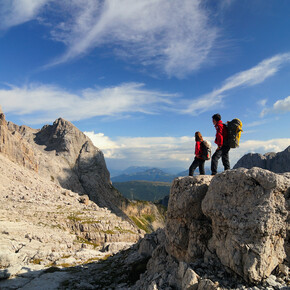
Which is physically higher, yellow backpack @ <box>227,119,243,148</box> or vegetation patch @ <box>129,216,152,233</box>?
yellow backpack @ <box>227,119,243,148</box>

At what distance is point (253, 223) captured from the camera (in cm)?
1176

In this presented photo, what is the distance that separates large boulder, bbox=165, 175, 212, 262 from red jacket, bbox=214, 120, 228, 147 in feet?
10.1

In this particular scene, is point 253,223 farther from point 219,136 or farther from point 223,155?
point 219,136

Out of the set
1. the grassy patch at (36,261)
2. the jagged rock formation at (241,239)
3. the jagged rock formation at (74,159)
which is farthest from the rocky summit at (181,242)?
the jagged rock formation at (74,159)

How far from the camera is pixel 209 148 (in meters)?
20.1

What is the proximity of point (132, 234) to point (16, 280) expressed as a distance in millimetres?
55289

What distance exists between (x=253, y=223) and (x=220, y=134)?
778 centimetres

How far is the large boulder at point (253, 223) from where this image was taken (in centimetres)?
1155

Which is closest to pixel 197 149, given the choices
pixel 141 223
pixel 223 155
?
pixel 223 155

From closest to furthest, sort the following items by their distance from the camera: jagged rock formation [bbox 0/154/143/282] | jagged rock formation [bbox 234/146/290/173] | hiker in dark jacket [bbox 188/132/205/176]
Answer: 1. hiker in dark jacket [bbox 188/132/205/176]
2. jagged rock formation [bbox 0/154/143/282]
3. jagged rock formation [bbox 234/146/290/173]

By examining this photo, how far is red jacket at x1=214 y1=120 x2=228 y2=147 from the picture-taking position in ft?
57.4

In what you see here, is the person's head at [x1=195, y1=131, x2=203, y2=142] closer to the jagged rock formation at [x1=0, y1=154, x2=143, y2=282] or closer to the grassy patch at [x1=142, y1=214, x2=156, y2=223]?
the jagged rock formation at [x1=0, y1=154, x2=143, y2=282]

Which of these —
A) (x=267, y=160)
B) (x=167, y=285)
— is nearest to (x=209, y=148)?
(x=167, y=285)

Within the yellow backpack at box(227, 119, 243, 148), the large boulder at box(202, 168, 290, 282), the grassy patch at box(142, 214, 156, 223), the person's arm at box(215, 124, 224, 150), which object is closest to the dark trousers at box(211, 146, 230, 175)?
the person's arm at box(215, 124, 224, 150)
